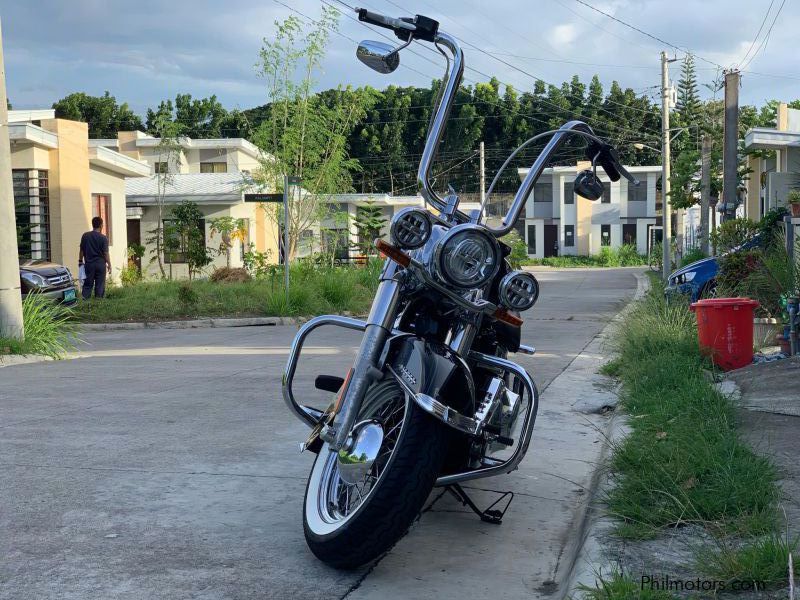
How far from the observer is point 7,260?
11867 mm

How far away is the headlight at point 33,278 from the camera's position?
18.4m

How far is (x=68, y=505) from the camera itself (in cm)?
473

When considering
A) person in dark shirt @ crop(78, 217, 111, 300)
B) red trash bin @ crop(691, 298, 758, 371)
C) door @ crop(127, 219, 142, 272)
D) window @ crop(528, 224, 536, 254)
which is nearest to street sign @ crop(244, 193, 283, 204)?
person in dark shirt @ crop(78, 217, 111, 300)

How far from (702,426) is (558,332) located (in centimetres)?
936

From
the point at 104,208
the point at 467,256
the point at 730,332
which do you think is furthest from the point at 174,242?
the point at 467,256

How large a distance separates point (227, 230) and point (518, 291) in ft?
90.5

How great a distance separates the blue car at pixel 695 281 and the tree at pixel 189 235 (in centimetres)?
1760

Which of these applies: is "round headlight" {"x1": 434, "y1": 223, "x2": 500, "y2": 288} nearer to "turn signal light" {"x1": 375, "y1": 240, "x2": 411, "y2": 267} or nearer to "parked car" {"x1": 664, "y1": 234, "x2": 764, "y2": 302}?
"turn signal light" {"x1": 375, "y1": 240, "x2": 411, "y2": 267}

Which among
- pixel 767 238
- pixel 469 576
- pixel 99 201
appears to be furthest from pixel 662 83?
pixel 469 576

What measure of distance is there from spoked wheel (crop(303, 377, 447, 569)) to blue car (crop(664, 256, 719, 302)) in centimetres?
1204

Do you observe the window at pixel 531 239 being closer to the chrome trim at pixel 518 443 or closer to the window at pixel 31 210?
the window at pixel 31 210

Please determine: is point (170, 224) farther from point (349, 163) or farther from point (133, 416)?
point (133, 416)

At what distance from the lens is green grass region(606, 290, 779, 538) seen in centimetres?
407

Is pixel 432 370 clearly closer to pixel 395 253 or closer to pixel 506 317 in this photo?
pixel 395 253
